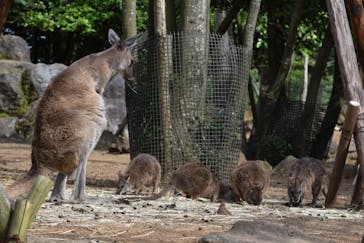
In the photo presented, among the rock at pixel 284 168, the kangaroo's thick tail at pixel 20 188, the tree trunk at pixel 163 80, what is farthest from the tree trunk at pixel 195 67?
the rock at pixel 284 168

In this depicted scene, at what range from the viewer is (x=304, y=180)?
8.88m

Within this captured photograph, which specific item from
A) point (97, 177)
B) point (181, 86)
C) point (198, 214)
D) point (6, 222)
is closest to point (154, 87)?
point (181, 86)

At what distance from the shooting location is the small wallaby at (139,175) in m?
9.64

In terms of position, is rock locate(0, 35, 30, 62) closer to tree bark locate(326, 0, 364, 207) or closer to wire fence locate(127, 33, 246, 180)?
wire fence locate(127, 33, 246, 180)

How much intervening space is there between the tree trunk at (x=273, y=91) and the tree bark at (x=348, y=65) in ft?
19.4

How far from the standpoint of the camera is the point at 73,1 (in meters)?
25.2

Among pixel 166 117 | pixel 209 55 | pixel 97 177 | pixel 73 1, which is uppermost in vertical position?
pixel 73 1

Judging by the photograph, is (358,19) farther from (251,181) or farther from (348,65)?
(251,181)

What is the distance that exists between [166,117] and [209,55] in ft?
4.09

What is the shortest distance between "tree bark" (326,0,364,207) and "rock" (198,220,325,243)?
3.25 meters

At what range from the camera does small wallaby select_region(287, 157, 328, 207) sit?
8.82m

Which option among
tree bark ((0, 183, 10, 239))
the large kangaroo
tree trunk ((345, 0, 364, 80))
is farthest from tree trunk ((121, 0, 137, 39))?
tree bark ((0, 183, 10, 239))

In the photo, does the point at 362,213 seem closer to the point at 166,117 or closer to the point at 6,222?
the point at 166,117

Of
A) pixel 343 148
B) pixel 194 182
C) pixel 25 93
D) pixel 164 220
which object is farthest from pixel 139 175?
pixel 25 93
